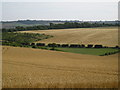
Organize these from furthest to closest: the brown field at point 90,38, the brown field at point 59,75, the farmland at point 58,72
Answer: the brown field at point 90,38, the farmland at point 58,72, the brown field at point 59,75

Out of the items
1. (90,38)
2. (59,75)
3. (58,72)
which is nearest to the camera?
(59,75)

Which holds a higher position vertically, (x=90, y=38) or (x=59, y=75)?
(x=59, y=75)

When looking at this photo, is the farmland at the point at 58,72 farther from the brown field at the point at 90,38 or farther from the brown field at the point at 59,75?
the brown field at the point at 90,38

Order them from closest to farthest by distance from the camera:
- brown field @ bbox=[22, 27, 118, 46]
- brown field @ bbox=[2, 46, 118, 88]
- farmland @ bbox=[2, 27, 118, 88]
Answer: brown field @ bbox=[2, 46, 118, 88]
farmland @ bbox=[2, 27, 118, 88]
brown field @ bbox=[22, 27, 118, 46]

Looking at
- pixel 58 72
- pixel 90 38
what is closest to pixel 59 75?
pixel 58 72

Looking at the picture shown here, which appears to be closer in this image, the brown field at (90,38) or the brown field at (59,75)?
the brown field at (59,75)

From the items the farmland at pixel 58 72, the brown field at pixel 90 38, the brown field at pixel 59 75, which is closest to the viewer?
the brown field at pixel 59 75

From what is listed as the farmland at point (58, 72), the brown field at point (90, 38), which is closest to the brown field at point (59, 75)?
the farmland at point (58, 72)

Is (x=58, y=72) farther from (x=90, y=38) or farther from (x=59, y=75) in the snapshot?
(x=90, y=38)

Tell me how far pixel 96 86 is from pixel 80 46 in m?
36.3

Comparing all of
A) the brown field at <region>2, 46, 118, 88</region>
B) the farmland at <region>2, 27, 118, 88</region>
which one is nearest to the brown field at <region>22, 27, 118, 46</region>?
the farmland at <region>2, 27, 118, 88</region>

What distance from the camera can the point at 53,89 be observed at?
7.97m

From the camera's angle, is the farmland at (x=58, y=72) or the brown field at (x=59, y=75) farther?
the farmland at (x=58, y=72)

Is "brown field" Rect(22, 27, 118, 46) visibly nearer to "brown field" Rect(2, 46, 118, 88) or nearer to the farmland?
the farmland
